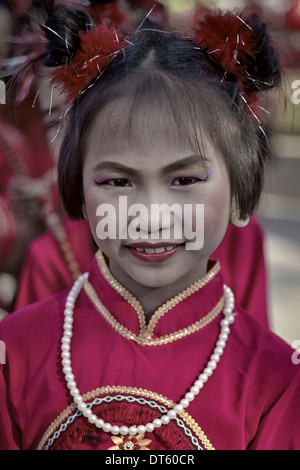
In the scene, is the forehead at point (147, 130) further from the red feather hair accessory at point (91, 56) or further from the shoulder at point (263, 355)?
the shoulder at point (263, 355)

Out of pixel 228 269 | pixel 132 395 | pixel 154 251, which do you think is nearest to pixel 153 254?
pixel 154 251

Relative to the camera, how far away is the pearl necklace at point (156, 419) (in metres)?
0.84

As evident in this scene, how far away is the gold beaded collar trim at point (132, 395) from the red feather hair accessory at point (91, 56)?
45cm

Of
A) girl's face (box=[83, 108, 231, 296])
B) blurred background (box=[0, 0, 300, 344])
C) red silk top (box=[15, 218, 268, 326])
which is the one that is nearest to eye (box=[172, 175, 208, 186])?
girl's face (box=[83, 108, 231, 296])

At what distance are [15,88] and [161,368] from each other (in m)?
0.51

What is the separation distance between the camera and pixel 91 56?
2.75ft

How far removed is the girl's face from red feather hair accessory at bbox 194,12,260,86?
13 centimetres

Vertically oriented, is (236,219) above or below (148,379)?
above

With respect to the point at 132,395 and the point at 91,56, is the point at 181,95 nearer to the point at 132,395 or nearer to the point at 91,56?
the point at 91,56

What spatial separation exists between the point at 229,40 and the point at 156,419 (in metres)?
0.56

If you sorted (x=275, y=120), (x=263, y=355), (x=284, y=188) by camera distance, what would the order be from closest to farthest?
(x=263, y=355), (x=275, y=120), (x=284, y=188)

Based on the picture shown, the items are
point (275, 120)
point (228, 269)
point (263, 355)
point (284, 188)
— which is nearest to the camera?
point (263, 355)
